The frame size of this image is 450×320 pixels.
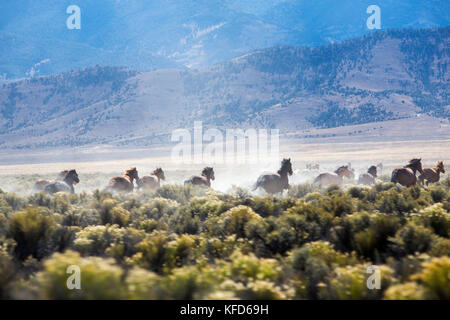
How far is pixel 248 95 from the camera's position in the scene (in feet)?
419

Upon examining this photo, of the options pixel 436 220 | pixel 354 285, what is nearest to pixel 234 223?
pixel 436 220

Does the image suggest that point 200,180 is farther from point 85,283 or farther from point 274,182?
point 85,283

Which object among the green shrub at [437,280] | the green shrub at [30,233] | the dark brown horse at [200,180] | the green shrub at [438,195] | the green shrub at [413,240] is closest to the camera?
the green shrub at [437,280]

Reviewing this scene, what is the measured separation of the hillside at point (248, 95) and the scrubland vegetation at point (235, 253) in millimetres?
90573

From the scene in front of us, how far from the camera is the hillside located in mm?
108562

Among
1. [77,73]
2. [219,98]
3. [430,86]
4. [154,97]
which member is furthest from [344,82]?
[77,73]

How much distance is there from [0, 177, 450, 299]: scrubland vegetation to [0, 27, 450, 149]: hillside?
297 ft

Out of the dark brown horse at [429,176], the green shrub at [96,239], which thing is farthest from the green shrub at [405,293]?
the dark brown horse at [429,176]

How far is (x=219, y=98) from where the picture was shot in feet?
417

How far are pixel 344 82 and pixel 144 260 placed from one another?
419 feet

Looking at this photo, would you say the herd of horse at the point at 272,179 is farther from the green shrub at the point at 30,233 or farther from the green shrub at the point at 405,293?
the green shrub at the point at 405,293

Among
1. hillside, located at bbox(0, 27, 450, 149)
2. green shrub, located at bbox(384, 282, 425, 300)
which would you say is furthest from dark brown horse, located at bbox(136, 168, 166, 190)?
hillside, located at bbox(0, 27, 450, 149)

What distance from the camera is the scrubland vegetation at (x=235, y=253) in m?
5.38

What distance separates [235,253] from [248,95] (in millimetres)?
122567
